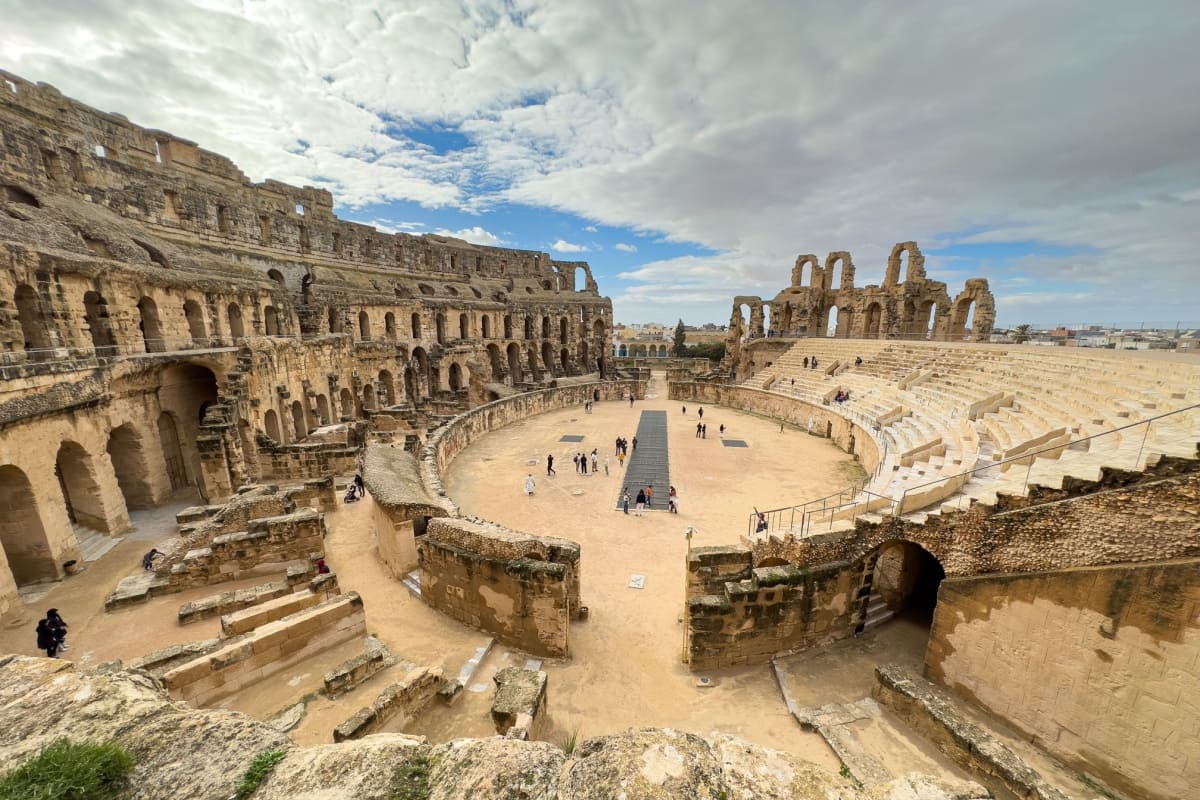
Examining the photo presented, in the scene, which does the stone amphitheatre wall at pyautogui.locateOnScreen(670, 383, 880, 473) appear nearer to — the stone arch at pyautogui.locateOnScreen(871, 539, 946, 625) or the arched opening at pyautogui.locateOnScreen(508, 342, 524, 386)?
the stone arch at pyautogui.locateOnScreen(871, 539, 946, 625)

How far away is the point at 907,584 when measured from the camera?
850cm

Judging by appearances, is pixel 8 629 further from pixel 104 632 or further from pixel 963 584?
pixel 963 584

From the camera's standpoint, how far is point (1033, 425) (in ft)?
34.9

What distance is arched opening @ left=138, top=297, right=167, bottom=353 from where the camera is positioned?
48.1 feet

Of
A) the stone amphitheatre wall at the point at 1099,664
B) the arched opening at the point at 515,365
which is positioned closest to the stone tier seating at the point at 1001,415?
the stone amphitheatre wall at the point at 1099,664

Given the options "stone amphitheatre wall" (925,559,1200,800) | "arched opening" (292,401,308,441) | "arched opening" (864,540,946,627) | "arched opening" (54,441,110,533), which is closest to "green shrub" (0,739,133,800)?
"stone amphitheatre wall" (925,559,1200,800)

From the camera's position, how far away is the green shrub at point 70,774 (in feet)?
7.24

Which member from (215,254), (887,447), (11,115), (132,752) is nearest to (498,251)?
(215,254)

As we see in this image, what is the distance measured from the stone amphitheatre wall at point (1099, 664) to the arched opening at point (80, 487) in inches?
695

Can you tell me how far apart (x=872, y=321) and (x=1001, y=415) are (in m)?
21.6

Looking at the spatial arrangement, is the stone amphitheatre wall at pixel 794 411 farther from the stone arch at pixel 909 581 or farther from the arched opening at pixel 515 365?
the arched opening at pixel 515 365

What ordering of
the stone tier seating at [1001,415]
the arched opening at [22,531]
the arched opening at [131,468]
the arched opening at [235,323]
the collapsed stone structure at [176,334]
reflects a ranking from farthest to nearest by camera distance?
the arched opening at [235,323], the arched opening at [131,468], the collapsed stone structure at [176,334], the arched opening at [22,531], the stone tier seating at [1001,415]

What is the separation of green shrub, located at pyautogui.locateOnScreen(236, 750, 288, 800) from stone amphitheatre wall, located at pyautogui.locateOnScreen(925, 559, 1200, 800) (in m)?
7.76

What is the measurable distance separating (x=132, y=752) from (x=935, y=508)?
384 inches
